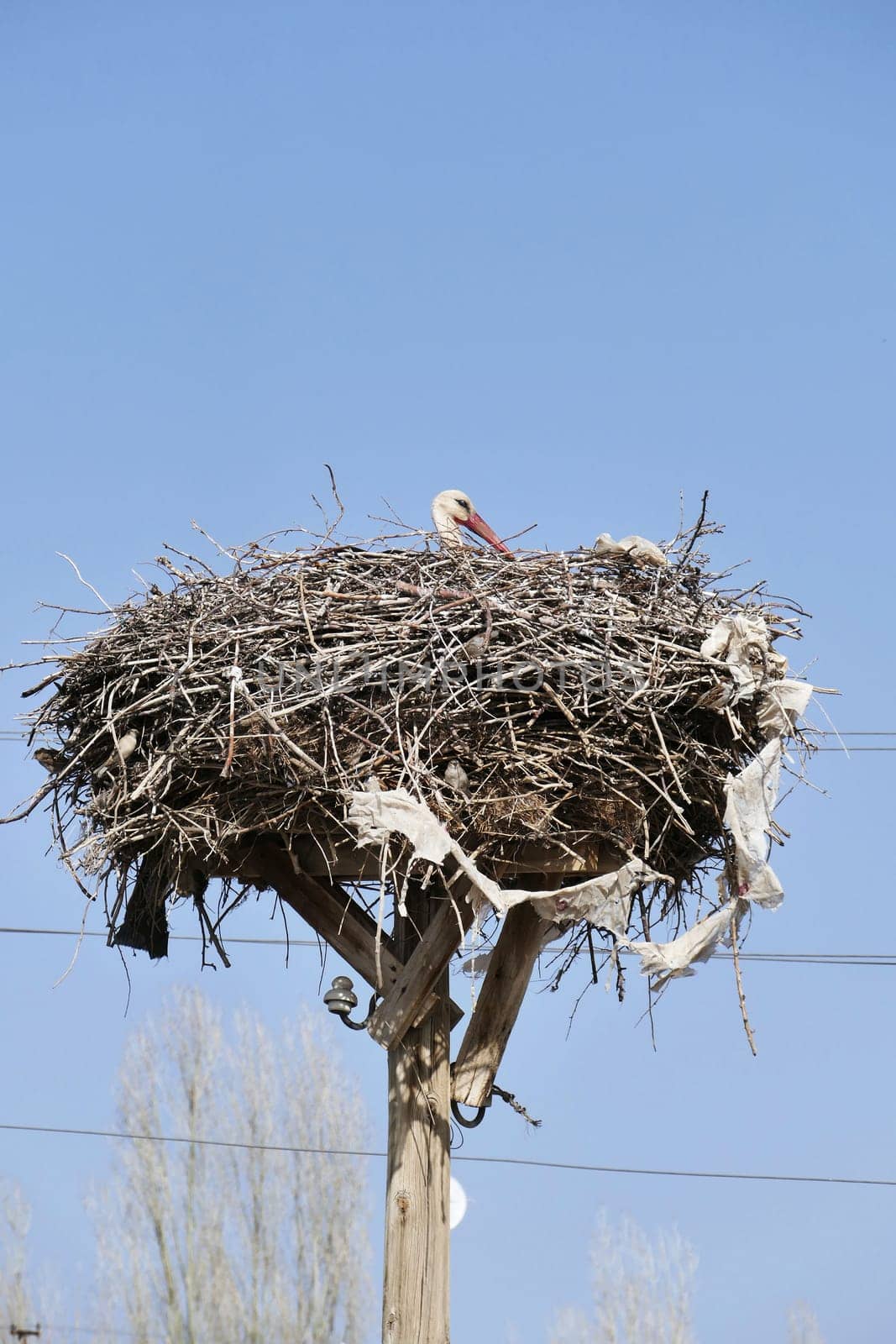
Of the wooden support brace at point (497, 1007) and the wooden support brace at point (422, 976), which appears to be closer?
the wooden support brace at point (422, 976)

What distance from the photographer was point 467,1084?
5.48 m

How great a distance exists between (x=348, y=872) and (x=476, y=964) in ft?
Result: 1.78

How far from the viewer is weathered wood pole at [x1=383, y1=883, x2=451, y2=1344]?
201 inches

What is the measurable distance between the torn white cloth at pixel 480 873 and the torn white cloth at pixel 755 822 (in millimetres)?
286

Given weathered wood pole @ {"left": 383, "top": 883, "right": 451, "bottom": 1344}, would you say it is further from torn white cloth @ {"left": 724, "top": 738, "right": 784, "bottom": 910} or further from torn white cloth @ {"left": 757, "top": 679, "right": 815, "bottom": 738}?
torn white cloth @ {"left": 757, "top": 679, "right": 815, "bottom": 738}

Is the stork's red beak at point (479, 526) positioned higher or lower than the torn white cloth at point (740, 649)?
higher

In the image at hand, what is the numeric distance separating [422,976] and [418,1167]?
0.61 m

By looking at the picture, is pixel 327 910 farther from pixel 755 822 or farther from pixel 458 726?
pixel 755 822

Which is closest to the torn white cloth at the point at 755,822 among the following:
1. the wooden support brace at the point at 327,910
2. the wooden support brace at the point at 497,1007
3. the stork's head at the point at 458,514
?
the wooden support brace at the point at 497,1007

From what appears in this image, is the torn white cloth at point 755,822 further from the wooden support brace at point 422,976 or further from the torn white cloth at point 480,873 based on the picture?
the wooden support brace at point 422,976

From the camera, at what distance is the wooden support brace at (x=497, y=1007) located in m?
5.50

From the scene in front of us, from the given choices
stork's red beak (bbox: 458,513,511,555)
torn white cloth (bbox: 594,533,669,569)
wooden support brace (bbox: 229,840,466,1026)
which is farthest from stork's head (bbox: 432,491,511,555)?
wooden support brace (bbox: 229,840,466,1026)

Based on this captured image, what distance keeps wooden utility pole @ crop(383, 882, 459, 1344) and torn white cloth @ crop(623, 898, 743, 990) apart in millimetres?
725

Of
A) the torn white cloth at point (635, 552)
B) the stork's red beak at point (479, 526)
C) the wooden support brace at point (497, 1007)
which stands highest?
the stork's red beak at point (479, 526)
